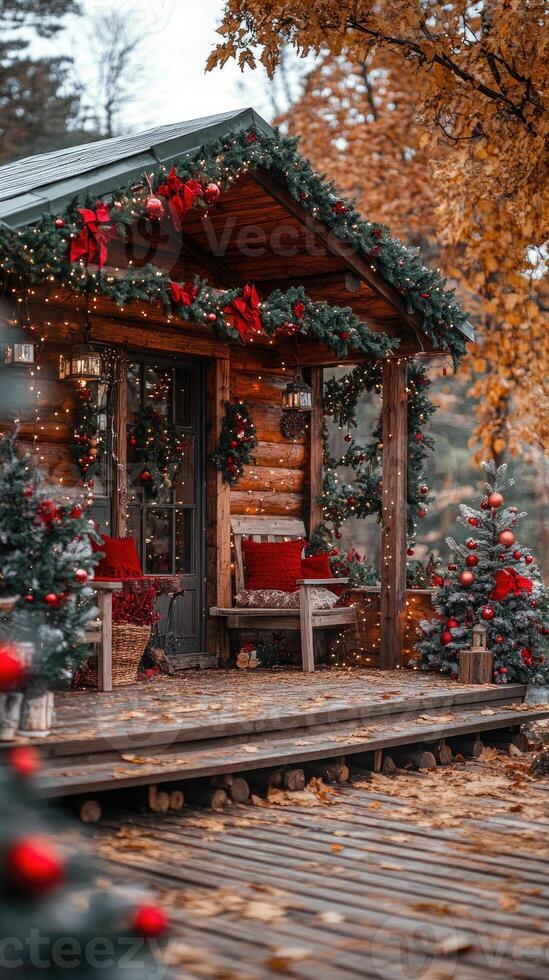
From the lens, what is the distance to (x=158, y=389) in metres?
9.73

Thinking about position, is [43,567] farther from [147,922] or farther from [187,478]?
[147,922]

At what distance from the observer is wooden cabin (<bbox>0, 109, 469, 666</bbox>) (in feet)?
26.5

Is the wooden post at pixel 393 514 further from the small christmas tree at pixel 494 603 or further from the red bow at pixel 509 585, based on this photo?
the red bow at pixel 509 585

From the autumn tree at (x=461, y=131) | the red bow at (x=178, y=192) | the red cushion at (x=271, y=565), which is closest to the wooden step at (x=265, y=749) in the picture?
the red cushion at (x=271, y=565)

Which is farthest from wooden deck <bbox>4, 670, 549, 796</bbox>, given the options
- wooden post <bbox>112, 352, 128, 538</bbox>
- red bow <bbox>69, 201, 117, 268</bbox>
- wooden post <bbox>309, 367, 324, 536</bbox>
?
red bow <bbox>69, 201, 117, 268</bbox>

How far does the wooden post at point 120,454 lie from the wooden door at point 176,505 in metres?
0.20

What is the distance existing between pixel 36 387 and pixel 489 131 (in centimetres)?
439

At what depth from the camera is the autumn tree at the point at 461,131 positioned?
8.74 m

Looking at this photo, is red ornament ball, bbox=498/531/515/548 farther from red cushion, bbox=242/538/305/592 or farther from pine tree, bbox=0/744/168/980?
pine tree, bbox=0/744/168/980

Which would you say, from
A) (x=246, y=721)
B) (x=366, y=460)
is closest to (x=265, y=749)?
(x=246, y=721)

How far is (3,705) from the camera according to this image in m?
5.82

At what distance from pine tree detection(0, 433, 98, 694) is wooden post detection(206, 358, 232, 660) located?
3.18 metres

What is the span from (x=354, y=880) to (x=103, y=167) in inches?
178

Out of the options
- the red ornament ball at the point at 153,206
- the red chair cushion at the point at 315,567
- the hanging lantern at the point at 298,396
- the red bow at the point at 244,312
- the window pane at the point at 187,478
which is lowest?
the red chair cushion at the point at 315,567
